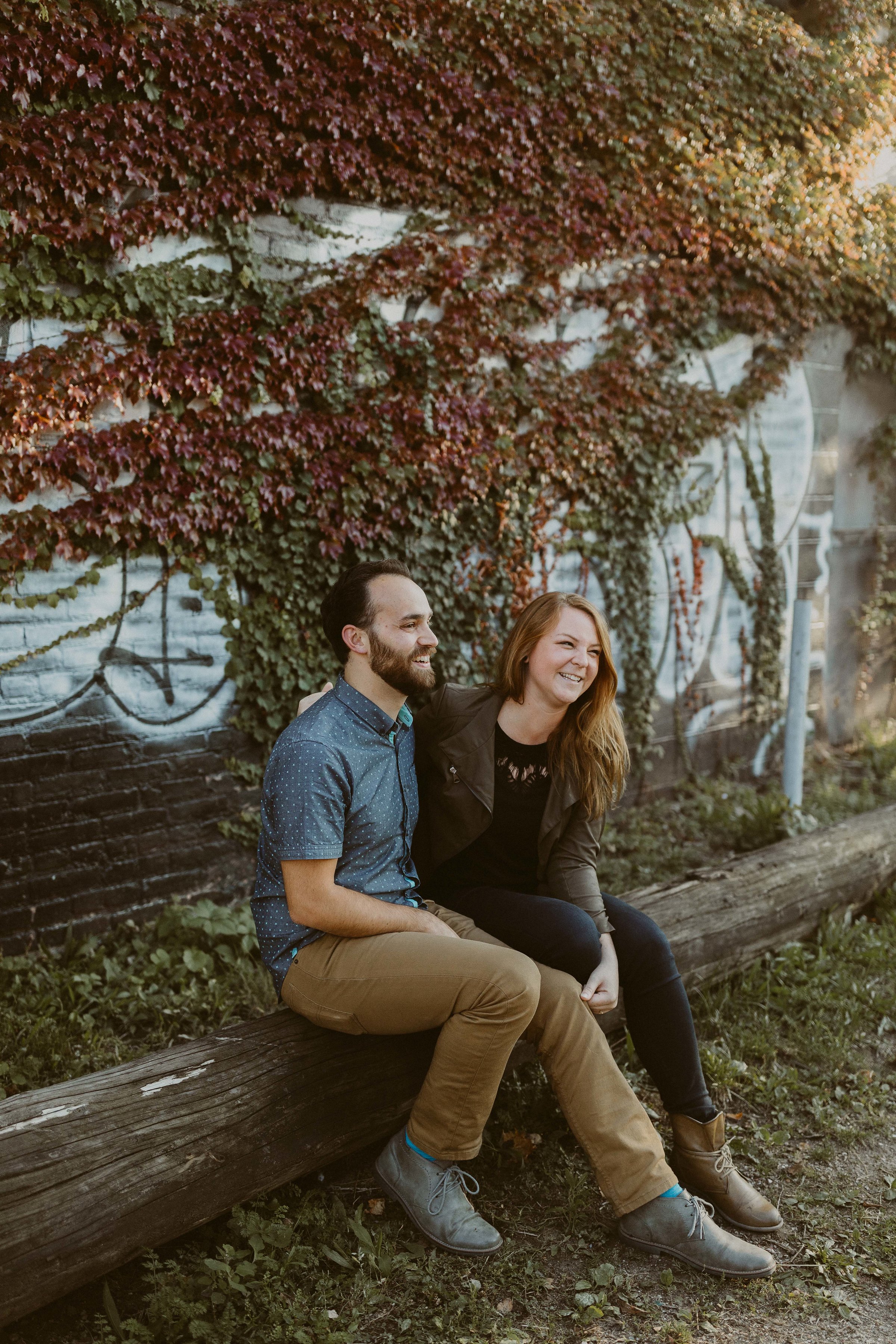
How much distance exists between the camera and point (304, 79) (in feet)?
14.0

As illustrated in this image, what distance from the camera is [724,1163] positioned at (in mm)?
2717

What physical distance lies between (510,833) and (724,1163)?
107cm

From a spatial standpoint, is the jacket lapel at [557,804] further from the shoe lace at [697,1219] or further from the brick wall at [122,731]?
the brick wall at [122,731]

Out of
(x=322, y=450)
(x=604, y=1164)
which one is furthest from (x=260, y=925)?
(x=322, y=450)

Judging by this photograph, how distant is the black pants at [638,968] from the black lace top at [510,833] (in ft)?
0.46

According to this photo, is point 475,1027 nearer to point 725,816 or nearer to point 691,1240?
point 691,1240

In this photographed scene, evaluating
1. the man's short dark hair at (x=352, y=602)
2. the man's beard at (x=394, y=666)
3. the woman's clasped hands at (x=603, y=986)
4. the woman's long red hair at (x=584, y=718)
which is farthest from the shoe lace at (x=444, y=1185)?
the man's short dark hair at (x=352, y=602)

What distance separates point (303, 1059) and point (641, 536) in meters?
4.10

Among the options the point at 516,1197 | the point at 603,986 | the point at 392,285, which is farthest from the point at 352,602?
the point at 392,285

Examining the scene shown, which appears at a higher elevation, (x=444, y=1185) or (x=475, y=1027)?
(x=475, y=1027)

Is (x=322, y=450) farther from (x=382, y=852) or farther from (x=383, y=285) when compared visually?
(x=382, y=852)

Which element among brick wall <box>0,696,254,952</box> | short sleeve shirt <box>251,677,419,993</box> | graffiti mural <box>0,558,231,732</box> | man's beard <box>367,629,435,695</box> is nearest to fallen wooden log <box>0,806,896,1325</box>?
short sleeve shirt <box>251,677,419,993</box>

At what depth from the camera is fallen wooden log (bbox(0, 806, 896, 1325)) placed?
2.05 metres

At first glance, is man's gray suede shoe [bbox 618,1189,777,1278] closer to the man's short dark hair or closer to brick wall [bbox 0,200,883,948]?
the man's short dark hair
